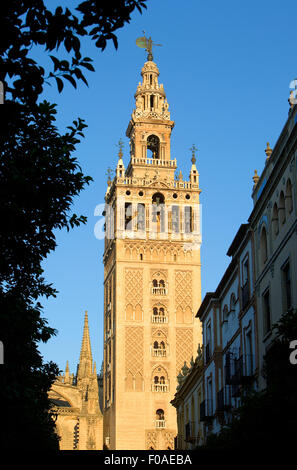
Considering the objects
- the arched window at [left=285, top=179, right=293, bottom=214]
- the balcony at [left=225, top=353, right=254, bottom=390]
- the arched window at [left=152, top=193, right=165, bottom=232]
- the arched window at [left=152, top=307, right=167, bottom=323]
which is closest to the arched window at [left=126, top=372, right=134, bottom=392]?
the arched window at [left=152, top=307, right=167, bottom=323]

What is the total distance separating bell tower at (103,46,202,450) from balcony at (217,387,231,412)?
3145cm

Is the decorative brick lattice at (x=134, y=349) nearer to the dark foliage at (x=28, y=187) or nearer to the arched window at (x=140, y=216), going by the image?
the arched window at (x=140, y=216)

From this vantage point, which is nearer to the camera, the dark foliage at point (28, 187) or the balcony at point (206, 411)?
the dark foliage at point (28, 187)

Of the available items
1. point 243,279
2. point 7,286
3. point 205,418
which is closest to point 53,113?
point 7,286

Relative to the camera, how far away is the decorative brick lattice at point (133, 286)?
220ft

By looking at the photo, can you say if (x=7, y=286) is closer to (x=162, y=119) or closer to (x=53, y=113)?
(x=53, y=113)

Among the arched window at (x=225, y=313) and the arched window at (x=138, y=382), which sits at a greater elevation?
the arched window at (x=138, y=382)

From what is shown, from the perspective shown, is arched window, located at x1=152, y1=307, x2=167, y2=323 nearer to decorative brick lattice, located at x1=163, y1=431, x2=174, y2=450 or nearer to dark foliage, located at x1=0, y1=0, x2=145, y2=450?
decorative brick lattice, located at x1=163, y1=431, x2=174, y2=450

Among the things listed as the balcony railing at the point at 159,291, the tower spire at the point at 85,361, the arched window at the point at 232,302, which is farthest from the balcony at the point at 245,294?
the tower spire at the point at 85,361

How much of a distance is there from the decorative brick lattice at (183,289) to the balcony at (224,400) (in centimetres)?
3461

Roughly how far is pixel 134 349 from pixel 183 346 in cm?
422

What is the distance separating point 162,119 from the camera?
74.8 m

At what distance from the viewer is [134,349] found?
65812 millimetres
